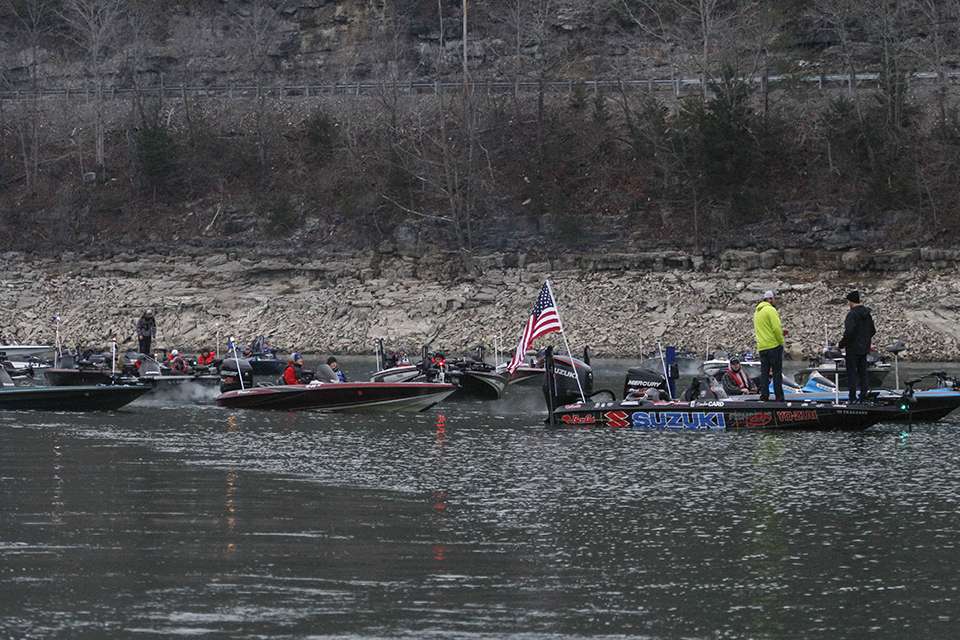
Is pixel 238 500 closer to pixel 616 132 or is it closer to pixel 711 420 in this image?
pixel 711 420

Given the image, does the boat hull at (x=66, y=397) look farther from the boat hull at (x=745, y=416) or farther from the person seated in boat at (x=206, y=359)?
the boat hull at (x=745, y=416)

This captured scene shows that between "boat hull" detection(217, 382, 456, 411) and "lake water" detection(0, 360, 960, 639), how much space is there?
5.62m

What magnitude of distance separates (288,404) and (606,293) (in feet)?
82.1

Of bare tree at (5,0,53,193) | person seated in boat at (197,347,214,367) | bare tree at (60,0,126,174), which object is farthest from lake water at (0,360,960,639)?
bare tree at (60,0,126,174)

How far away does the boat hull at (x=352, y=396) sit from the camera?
111 ft

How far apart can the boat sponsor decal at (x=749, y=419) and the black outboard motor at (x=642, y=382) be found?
273 centimetres

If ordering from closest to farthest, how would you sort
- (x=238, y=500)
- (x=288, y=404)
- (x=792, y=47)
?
(x=238, y=500) → (x=288, y=404) → (x=792, y=47)

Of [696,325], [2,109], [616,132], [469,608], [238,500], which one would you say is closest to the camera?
[469,608]

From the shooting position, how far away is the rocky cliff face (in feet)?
179

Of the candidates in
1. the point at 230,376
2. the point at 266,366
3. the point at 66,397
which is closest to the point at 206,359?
the point at 230,376

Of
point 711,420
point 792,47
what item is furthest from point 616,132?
point 711,420

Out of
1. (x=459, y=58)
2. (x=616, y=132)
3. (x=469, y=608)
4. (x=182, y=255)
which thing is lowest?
(x=469, y=608)

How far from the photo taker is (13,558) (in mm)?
15844

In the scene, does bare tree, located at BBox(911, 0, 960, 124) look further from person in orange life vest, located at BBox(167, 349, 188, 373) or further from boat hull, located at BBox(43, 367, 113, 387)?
boat hull, located at BBox(43, 367, 113, 387)
